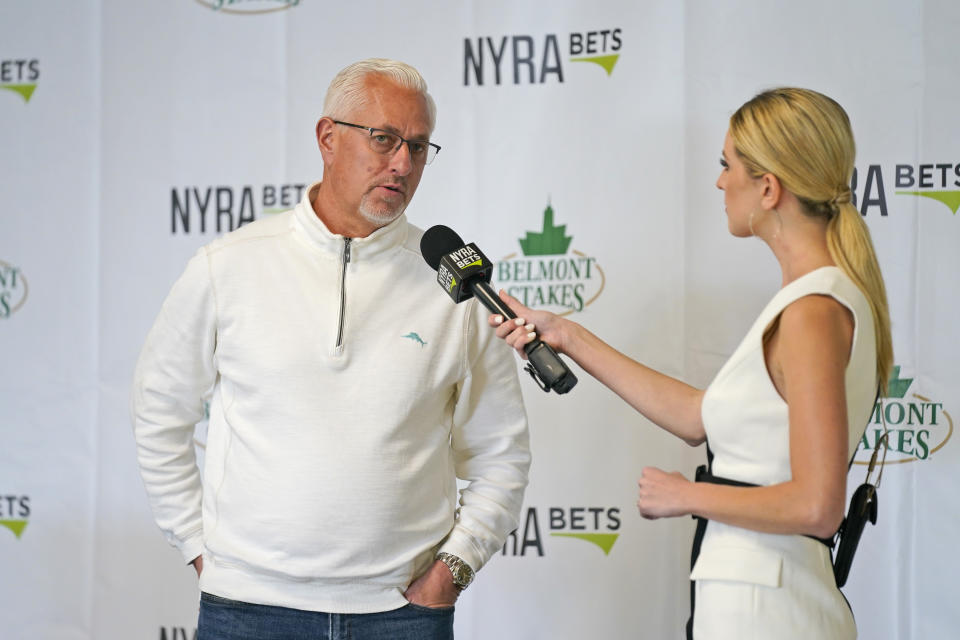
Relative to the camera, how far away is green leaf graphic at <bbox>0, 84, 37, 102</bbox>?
286 cm

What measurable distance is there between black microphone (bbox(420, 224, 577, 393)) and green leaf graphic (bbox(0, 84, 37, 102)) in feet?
5.86

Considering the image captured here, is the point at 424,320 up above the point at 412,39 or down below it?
below

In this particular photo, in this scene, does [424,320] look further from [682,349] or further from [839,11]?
[839,11]

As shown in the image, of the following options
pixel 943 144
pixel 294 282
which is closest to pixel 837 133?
pixel 294 282

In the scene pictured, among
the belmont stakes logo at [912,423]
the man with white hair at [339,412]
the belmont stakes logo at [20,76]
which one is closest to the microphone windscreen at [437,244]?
the man with white hair at [339,412]

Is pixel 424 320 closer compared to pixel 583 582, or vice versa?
pixel 424 320

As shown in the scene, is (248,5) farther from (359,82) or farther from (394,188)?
(394,188)

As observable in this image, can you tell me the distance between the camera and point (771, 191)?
1415 mm

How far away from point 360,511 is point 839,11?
177cm

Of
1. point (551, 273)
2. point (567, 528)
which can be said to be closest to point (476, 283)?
point (551, 273)

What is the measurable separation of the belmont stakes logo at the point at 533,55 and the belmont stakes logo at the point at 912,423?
1126 mm

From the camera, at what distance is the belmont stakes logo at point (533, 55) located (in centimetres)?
250

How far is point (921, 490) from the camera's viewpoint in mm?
2305

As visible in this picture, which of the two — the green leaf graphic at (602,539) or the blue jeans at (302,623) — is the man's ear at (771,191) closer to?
the blue jeans at (302,623)
